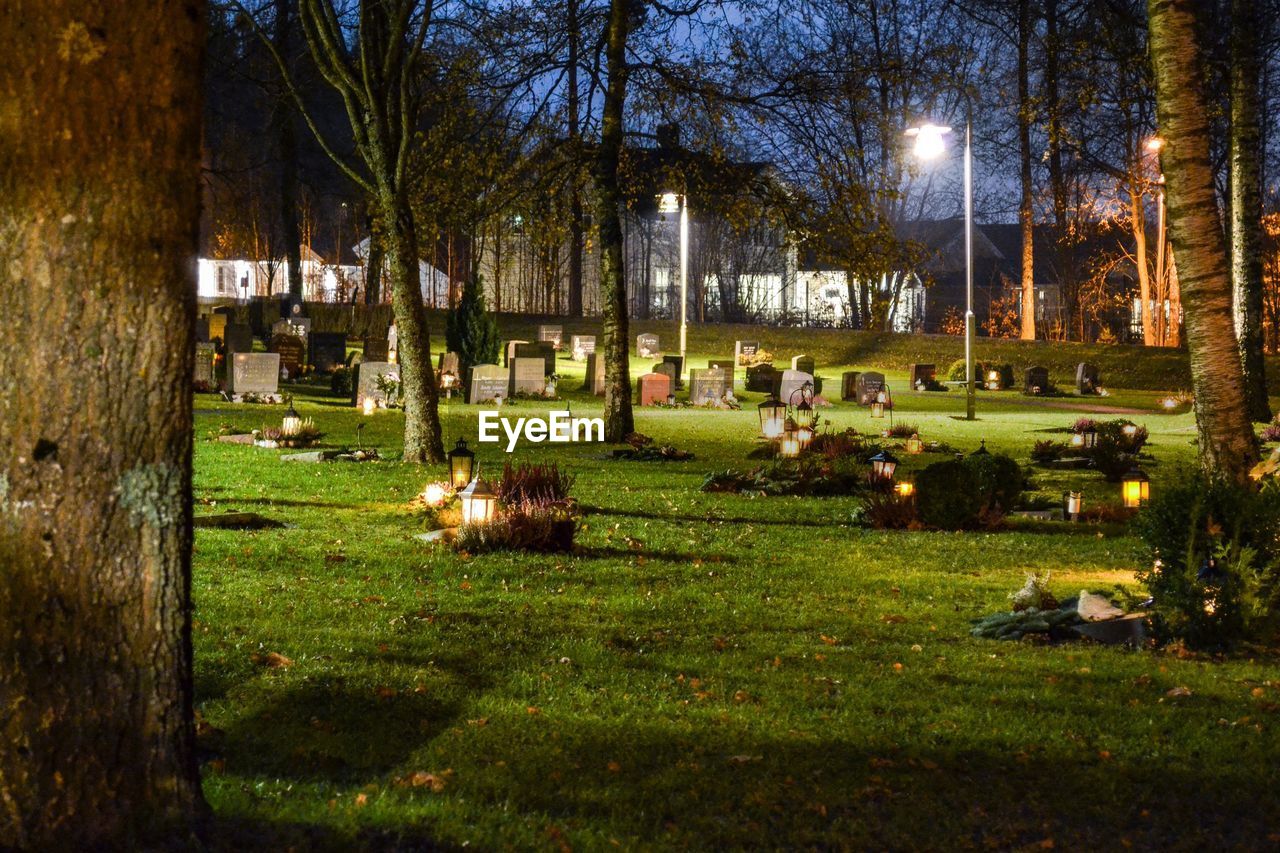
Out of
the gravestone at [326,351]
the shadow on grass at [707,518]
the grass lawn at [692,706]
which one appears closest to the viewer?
the grass lawn at [692,706]

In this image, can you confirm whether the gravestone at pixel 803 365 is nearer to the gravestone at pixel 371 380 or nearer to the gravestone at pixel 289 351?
the gravestone at pixel 371 380

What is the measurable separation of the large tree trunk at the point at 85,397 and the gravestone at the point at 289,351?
1204 inches

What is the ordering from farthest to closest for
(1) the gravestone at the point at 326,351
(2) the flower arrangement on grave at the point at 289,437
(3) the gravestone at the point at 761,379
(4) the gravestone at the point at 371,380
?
1. (3) the gravestone at the point at 761,379
2. (1) the gravestone at the point at 326,351
3. (4) the gravestone at the point at 371,380
4. (2) the flower arrangement on grave at the point at 289,437

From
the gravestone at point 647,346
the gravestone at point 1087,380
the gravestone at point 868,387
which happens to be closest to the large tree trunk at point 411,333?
the gravestone at point 868,387

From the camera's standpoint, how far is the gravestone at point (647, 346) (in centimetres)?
4972

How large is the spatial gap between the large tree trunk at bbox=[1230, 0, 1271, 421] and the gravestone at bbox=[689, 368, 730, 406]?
11.4 metres

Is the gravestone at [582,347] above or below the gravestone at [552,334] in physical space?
below

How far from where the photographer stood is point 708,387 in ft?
108

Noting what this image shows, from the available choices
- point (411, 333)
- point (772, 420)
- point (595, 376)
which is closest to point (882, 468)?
point (772, 420)

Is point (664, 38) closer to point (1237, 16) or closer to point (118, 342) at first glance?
point (1237, 16)

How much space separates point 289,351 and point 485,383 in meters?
6.68

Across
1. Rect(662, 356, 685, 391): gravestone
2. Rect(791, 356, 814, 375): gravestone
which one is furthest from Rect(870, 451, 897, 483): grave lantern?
Rect(662, 356, 685, 391): gravestone

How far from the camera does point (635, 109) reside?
74.0ft

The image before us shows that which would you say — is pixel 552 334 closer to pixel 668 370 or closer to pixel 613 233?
pixel 668 370
